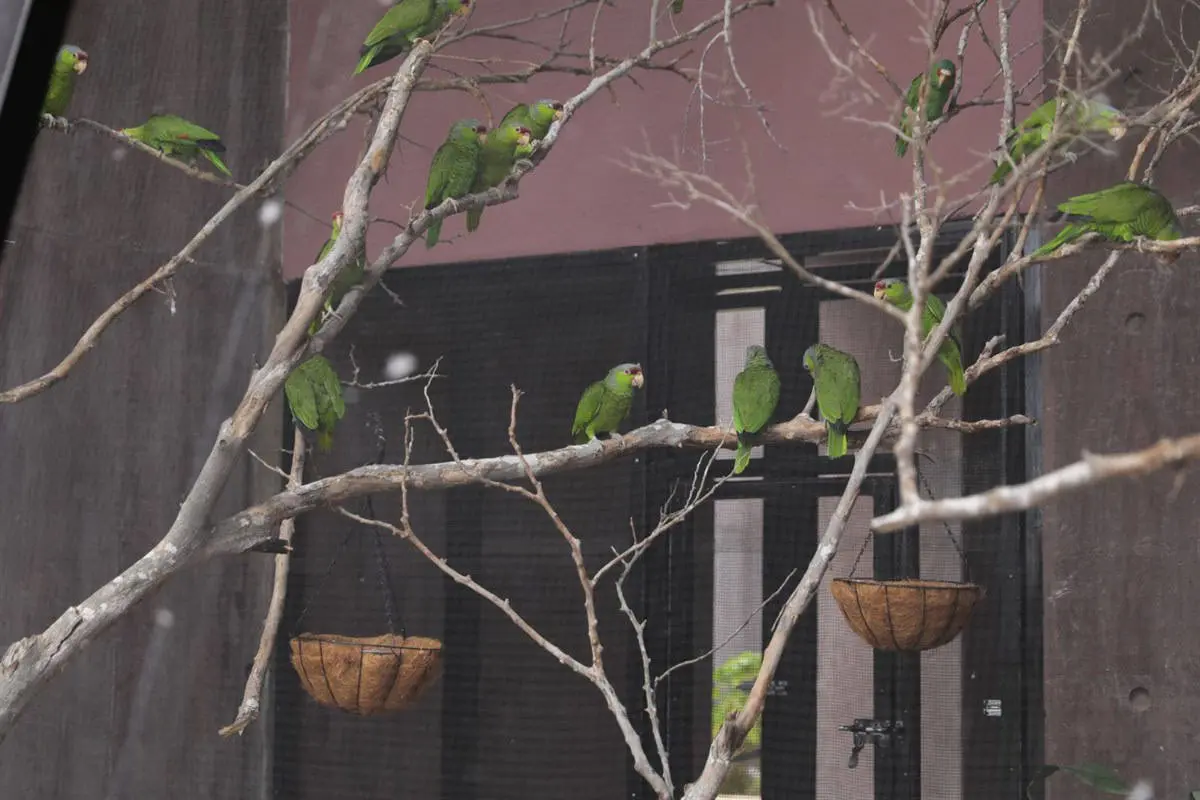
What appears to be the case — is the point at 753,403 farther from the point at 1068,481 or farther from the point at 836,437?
the point at 1068,481

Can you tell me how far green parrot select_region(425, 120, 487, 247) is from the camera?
111 inches

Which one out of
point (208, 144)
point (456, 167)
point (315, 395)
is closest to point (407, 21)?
point (456, 167)

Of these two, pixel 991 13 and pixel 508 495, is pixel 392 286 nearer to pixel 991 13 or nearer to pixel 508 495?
pixel 508 495

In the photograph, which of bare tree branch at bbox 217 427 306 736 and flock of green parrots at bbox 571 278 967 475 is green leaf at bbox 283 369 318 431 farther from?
flock of green parrots at bbox 571 278 967 475

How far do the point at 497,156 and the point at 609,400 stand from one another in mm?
597

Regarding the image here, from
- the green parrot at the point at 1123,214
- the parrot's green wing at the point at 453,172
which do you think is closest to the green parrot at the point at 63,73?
the parrot's green wing at the point at 453,172

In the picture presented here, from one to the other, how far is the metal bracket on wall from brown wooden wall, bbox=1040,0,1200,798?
12.9 inches

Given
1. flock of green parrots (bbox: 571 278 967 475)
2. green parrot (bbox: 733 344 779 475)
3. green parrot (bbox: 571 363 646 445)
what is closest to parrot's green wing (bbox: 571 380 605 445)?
green parrot (bbox: 571 363 646 445)

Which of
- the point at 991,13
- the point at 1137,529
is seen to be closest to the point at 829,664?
the point at 1137,529

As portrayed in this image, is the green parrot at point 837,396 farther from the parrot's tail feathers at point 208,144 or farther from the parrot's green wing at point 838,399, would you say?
the parrot's tail feathers at point 208,144

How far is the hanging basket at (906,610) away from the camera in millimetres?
2688

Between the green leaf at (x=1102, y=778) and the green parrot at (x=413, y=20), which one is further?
the green parrot at (x=413, y=20)

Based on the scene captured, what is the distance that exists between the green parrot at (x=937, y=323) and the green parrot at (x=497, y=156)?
796 mm

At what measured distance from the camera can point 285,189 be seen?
13.1 ft
